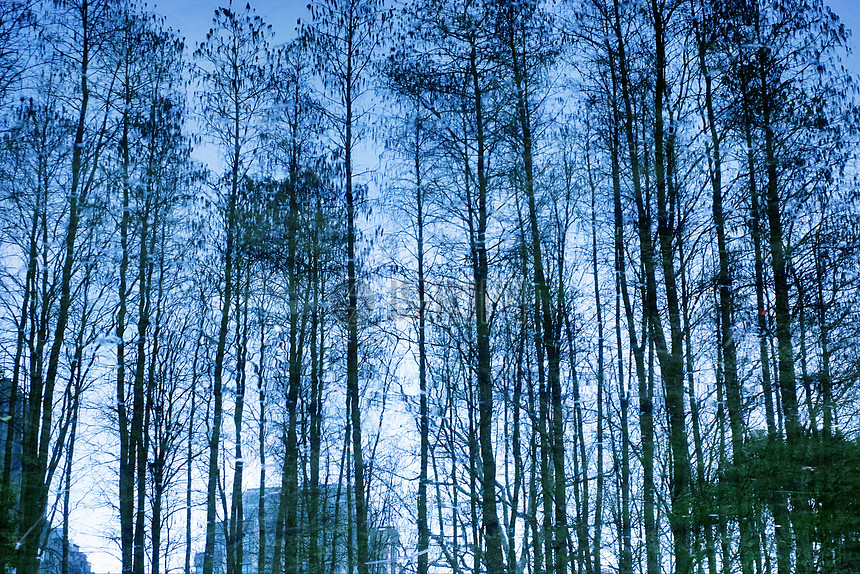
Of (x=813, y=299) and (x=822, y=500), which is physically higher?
(x=813, y=299)

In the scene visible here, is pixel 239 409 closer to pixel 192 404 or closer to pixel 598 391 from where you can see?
pixel 192 404

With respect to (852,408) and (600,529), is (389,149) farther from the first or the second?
(600,529)

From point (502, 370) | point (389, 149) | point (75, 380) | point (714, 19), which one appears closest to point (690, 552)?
point (502, 370)

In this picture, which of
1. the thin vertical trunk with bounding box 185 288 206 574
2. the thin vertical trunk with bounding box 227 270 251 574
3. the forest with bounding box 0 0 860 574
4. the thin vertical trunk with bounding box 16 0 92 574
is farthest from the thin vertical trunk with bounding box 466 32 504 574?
the thin vertical trunk with bounding box 185 288 206 574

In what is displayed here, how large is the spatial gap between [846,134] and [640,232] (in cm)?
369

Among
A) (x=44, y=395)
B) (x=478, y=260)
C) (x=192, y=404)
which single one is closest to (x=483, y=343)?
(x=478, y=260)

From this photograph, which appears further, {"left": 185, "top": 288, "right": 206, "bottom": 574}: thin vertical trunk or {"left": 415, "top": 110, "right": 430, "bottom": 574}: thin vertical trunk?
{"left": 185, "top": 288, "right": 206, "bottom": 574}: thin vertical trunk

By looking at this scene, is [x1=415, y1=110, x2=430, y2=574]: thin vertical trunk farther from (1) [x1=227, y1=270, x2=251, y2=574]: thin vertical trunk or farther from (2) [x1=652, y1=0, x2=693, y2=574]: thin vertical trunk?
(1) [x1=227, y1=270, x2=251, y2=574]: thin vertical trunk

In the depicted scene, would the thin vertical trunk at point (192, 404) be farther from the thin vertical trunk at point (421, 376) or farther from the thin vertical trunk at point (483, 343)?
the thin vertical trunk at point (483, 343)

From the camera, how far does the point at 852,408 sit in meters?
7.30

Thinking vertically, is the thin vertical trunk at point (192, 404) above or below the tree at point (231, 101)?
below

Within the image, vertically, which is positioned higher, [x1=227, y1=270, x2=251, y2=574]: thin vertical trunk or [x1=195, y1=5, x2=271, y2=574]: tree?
[x1=195, y1=5, x2=271, y2=574]: tree

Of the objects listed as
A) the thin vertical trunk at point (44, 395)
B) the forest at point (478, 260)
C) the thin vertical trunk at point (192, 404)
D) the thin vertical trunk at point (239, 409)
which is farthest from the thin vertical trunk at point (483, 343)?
the thin vertical trunk at point (192, 404)

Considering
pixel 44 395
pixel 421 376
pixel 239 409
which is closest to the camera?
pixel 44 395
